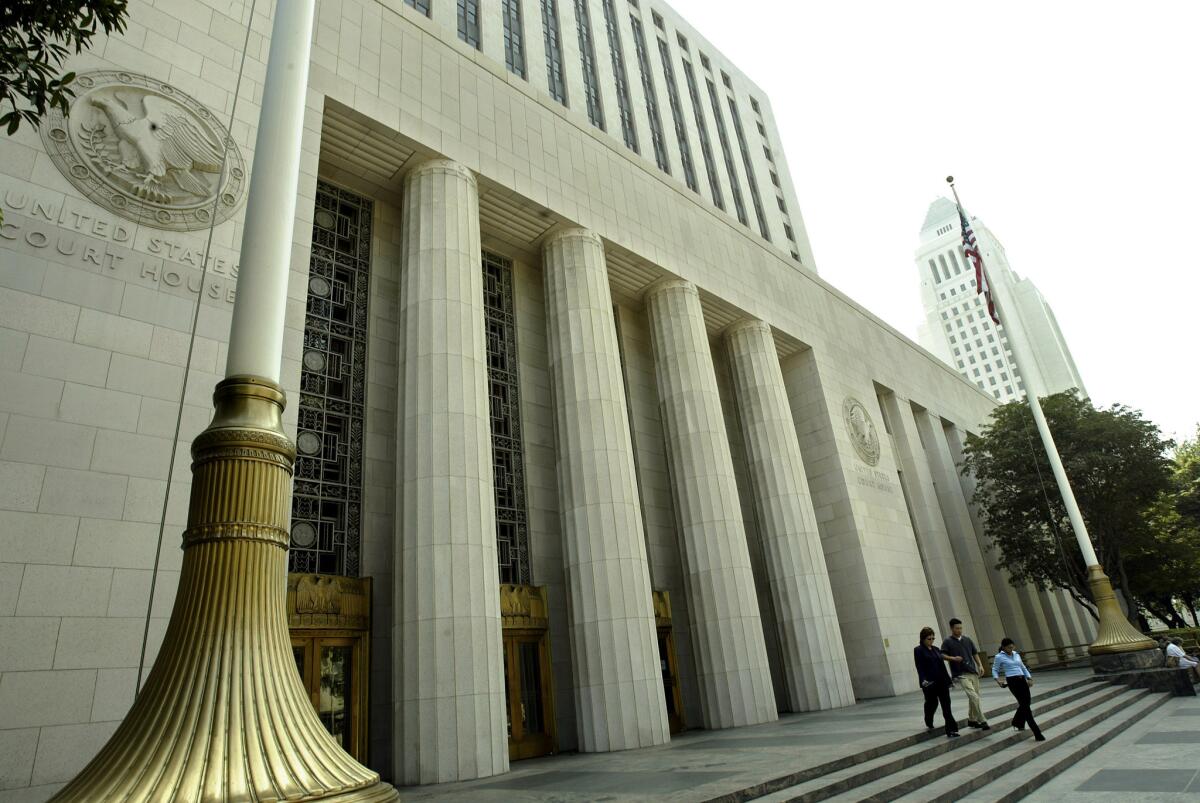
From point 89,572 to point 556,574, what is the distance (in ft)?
31.4

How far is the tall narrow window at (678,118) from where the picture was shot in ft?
94.5

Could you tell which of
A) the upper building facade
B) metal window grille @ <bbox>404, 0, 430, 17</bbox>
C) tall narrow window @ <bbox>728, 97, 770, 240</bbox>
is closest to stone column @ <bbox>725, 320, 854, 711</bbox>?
tall narrow window @ <bbox>728, 97, 770, 240</bbox>

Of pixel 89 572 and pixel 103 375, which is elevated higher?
pixel 103 375

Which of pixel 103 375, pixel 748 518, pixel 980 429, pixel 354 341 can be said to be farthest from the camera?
pixel 980 429

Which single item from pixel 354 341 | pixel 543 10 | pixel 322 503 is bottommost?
pixel 322 503

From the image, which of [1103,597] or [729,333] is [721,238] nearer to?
[729,333]

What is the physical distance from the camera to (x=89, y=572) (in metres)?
8.18

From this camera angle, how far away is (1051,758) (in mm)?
9297

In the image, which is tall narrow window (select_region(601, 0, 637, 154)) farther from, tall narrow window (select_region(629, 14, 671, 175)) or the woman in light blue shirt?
the woman in light blue shirt

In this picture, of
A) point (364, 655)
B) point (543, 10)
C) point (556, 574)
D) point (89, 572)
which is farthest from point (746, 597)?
point (543, 10)

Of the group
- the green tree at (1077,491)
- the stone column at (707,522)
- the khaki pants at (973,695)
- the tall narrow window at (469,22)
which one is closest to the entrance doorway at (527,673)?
the stone column at (707,522)

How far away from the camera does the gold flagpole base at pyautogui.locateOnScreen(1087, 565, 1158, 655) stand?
58.9ft

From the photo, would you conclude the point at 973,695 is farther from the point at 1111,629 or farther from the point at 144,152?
the point at 144,152

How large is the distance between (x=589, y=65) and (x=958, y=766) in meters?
25.2
